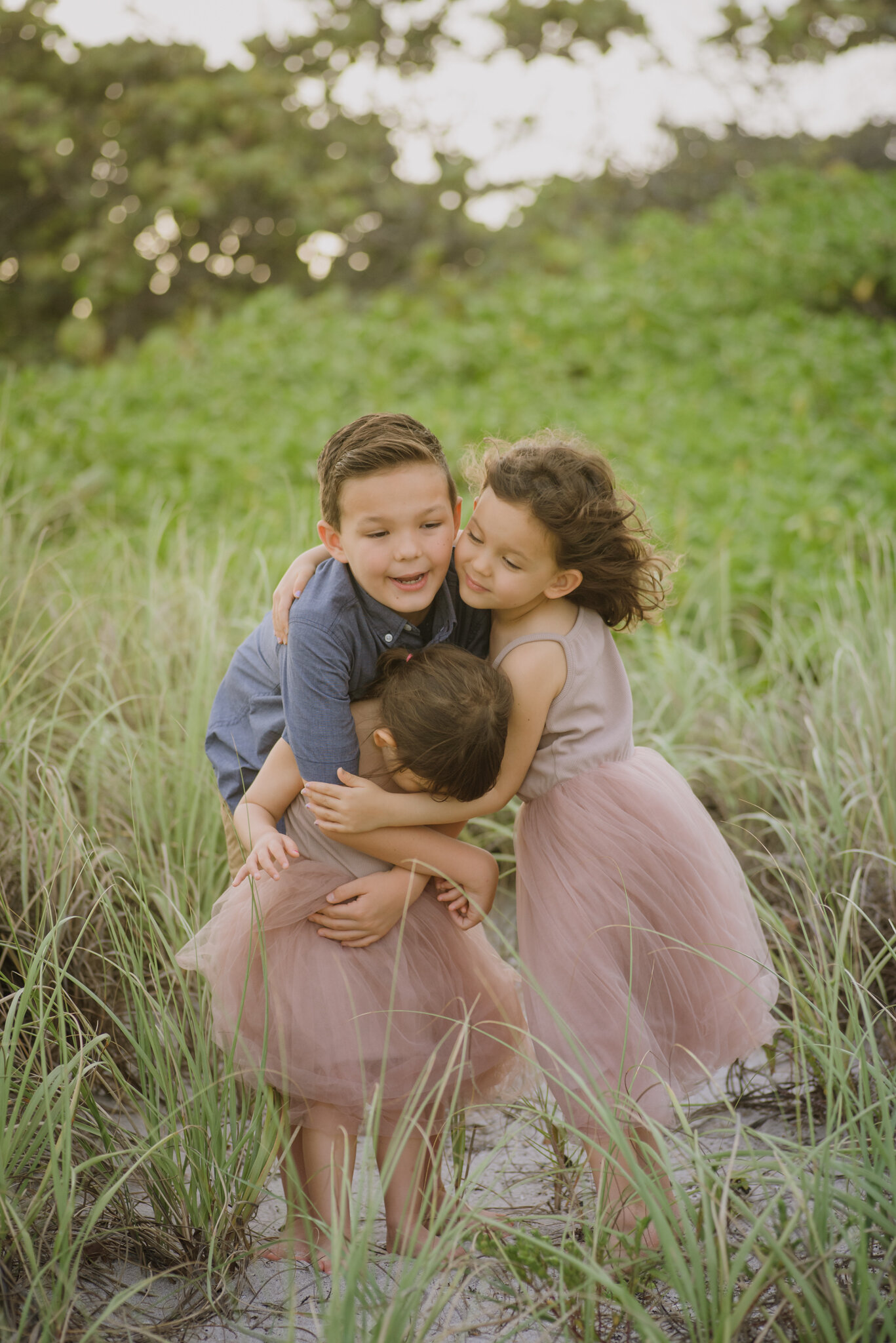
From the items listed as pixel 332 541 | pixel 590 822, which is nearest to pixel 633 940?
pixel 590 822

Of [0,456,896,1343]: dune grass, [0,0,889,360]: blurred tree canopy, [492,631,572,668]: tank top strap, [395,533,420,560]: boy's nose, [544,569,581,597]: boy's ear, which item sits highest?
[0,0,889,360]: blurred tree canopy

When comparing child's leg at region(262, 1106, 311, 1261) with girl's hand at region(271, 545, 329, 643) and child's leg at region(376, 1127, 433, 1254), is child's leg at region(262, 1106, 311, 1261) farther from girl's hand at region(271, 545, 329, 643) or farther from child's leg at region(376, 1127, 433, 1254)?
girl's hand at region(271, 545, 329, 643)

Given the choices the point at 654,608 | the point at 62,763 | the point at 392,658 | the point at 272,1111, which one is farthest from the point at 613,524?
the point at 62,763

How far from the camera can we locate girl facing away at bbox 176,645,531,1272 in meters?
1.71

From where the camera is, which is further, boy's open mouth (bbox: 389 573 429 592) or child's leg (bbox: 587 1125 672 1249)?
boy's open mouth (bbox: 389 573 429 592)

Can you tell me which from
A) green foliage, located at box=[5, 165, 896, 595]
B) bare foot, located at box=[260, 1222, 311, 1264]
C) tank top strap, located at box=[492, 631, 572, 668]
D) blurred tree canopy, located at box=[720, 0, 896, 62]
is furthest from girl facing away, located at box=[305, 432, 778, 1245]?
blurred tree canopy, located at box=[720, 0, 896, 62]

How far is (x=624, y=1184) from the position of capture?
1746mm

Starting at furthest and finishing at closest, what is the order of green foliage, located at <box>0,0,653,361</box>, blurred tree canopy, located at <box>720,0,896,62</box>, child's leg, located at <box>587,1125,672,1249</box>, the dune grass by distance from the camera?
blurred tree canopy, located at <box>720,0,896,62</box> → green foliage, located at <box>0,0,653,361</box> → child's leg, located at <box>587,1125,672,1249</box> → the dune grass

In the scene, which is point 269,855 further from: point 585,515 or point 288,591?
point 585,515

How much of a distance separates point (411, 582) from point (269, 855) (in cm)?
53

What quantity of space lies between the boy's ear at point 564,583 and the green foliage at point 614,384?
7.34ft

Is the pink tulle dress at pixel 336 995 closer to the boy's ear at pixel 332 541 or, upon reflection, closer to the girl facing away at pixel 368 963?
the girl facing away at pixel 368 963

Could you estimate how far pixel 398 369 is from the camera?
23.0 feet

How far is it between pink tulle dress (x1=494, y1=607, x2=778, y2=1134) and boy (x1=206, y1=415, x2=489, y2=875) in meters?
0.22
